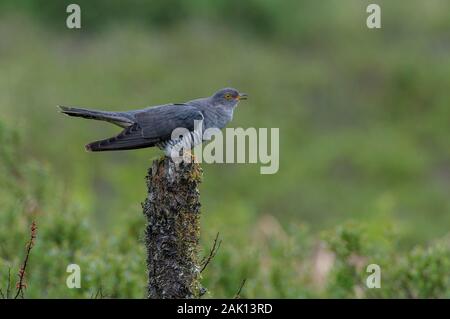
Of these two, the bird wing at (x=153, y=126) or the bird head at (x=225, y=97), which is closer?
the bird wing at (x=153, y=126)

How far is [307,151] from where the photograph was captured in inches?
692

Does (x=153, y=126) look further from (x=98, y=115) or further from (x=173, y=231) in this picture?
(x=173, y=231)

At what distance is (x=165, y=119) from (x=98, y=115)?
1.45ft

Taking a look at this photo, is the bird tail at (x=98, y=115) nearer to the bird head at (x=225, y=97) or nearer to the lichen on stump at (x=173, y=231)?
the bird head at (x=225, y=97)

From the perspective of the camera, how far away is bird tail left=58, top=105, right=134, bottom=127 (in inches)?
242

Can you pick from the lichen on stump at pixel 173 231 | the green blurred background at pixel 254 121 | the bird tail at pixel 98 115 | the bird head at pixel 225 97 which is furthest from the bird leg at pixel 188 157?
the green blurred background at pixel 254 121

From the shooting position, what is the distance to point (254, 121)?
17484 mm

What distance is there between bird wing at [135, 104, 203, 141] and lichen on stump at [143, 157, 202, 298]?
0.95 metres

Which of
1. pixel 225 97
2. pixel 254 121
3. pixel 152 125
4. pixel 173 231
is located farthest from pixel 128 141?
pixel 254 121

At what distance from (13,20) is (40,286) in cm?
1339

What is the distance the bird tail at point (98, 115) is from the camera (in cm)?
615

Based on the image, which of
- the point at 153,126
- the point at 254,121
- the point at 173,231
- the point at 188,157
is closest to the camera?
the point at 173,231

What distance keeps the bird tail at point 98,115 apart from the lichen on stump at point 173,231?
39.2 inches
